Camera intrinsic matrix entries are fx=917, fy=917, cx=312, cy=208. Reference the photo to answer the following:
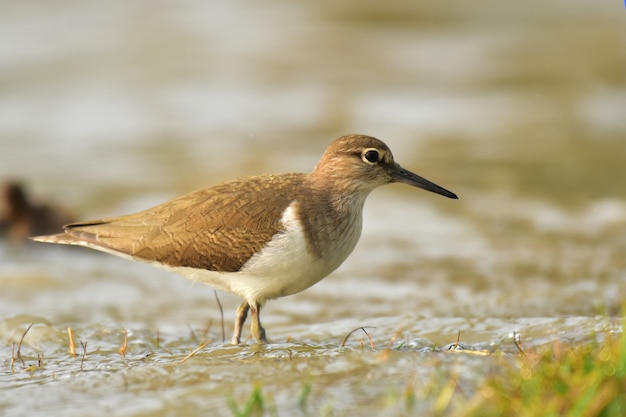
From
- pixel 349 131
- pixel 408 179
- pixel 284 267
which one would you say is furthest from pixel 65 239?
pixel 349 131

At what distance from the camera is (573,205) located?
11484 mm

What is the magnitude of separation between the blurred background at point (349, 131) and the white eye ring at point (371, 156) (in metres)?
1.37

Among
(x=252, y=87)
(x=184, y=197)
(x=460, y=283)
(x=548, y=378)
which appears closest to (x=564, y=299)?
(x=460, y=283)

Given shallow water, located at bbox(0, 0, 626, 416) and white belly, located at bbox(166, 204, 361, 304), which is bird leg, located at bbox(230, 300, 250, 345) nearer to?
white belly, located at bbox(166, 204, 361, 304)

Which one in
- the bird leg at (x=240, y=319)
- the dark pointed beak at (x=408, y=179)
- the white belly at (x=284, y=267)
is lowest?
the bird leg at (x=240, y=319)

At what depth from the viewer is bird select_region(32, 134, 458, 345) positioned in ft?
19.8

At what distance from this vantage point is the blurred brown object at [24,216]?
10.5 metres

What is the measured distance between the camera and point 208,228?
245 inches

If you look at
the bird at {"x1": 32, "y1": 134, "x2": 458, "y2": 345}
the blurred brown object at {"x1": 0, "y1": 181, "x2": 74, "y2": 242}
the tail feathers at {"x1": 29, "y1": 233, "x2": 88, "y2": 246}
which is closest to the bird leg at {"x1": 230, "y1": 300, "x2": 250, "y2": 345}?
the bird at {"x1": 32, "y1": 134, "x2": 458, "y2": 345}

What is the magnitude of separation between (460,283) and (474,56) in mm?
11189

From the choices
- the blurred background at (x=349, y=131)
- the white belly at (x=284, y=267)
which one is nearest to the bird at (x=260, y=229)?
the white belly at (x=284, y=267)

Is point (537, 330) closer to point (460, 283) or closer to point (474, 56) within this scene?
point (460, 283)

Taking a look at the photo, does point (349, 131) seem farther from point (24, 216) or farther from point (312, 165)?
point (24, 216)

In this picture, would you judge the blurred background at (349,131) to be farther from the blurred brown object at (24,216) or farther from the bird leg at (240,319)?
the bird leg at (240,319)
